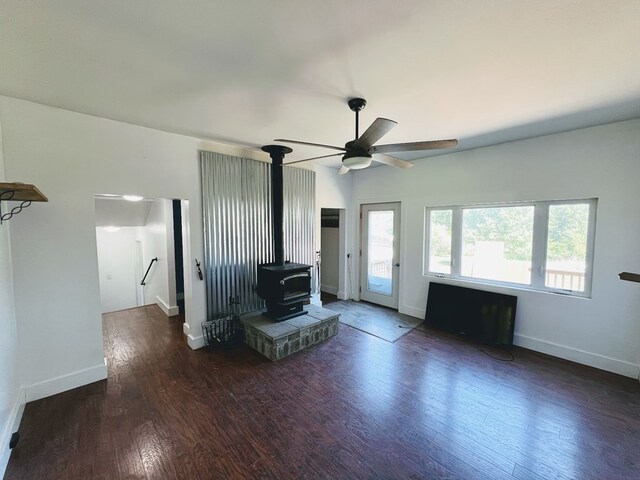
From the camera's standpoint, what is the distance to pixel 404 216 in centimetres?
467

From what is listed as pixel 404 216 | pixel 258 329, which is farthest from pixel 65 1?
pixel 404 216

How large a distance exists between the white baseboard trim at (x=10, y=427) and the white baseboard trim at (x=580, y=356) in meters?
5.27

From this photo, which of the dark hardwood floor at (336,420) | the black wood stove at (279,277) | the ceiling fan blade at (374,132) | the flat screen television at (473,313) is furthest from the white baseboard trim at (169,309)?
the flat screen television at (473,313)

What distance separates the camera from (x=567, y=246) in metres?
3.25

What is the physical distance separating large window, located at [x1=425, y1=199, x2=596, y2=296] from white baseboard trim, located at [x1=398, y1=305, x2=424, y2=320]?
706mm

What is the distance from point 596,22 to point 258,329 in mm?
3850

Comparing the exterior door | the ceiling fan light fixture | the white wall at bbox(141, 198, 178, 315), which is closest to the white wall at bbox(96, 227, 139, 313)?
the white wall at bbox(141, 198, 178, 315)

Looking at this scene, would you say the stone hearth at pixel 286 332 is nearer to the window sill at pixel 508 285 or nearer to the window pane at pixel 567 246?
the window sill at pixel 508 285

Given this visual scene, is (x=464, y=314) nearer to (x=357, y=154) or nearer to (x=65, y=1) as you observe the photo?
(x=357, y=154)

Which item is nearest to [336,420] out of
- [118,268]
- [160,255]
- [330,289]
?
[330,289]

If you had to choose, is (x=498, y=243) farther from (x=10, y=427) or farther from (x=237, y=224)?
(x=10, y=427)

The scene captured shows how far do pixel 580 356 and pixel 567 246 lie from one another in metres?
1.35

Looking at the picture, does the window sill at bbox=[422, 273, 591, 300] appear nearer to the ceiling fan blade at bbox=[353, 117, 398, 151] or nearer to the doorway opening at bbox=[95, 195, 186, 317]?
the ceiling fan blade at bbox=[353, 117, 398, 151]

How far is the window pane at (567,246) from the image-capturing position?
10.3 ft
